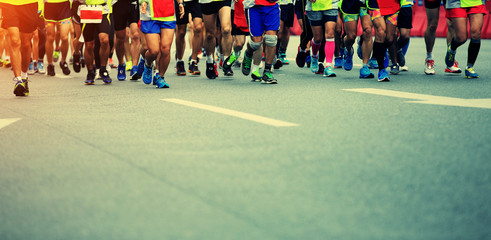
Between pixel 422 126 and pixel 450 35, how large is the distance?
19.5 ft

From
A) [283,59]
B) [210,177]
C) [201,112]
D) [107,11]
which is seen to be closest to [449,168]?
[210,177]

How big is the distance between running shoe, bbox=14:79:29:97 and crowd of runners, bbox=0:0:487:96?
0.04 feet

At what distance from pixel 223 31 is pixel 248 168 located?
6944 mm

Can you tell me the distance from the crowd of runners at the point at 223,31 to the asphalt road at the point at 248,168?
1408 millimetres

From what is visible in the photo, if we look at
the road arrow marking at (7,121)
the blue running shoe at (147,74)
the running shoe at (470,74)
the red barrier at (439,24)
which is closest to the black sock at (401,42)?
the running shoe at (470,74)

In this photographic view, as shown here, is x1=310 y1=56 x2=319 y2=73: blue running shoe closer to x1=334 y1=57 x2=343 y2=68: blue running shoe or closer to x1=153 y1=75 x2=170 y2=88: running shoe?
x1=334 y1=57 x2=343 y2=68: blue running shoe

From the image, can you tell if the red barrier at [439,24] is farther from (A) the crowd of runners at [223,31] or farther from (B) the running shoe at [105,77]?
(B) the running shoe at [105,77]

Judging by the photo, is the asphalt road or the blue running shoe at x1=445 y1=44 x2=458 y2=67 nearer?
the asphalt road

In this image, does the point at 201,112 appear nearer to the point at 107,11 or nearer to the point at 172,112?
the point at 172,112

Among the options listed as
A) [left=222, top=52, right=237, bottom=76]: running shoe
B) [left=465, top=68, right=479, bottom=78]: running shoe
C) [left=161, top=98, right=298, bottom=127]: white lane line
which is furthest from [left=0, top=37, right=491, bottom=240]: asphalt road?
[left=222, top=52, right=237, bottom=76]: running shoe

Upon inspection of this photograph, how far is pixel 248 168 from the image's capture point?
414 centimetres

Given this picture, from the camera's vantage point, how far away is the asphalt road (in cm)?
308

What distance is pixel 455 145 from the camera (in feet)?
15.7

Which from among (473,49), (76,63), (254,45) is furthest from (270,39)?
(76,63)
